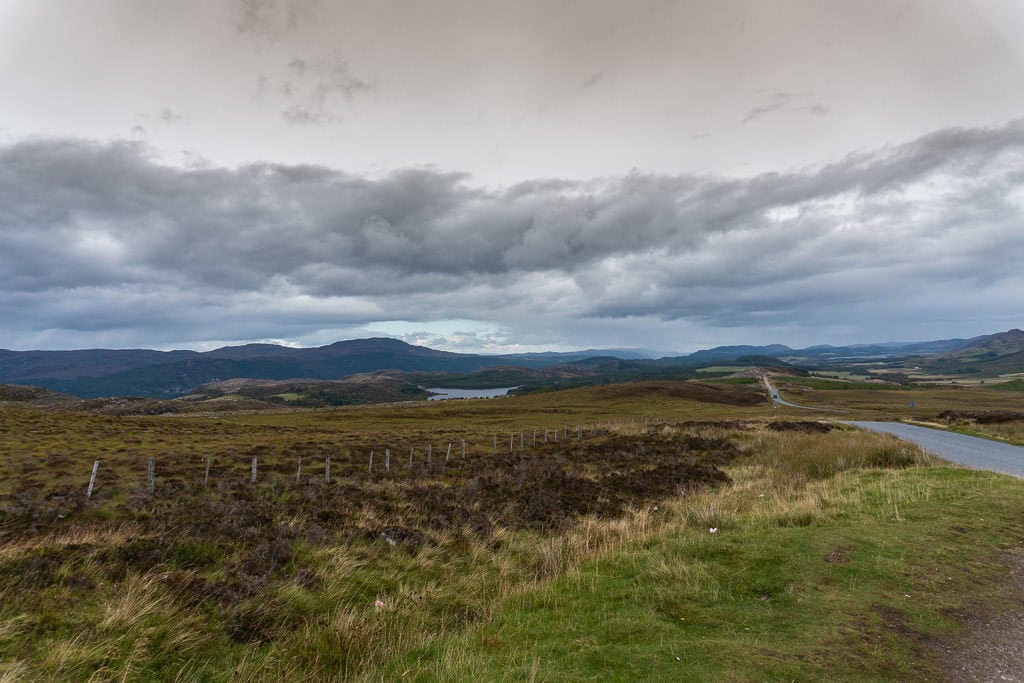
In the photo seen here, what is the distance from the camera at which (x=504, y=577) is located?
35.1ft

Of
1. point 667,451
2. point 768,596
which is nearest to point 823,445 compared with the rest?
point 667,451

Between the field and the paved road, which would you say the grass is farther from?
the paved road

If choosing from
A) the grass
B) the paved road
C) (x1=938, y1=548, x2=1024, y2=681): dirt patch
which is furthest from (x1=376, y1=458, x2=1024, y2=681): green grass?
the paved road

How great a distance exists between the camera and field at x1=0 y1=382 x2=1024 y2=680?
6.46 m

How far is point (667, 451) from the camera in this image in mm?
32625

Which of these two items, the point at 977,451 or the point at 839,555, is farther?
the point at 977,451

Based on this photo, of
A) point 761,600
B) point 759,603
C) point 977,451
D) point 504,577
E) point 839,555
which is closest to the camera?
point 759,603

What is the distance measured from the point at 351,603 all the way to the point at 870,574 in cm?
1021

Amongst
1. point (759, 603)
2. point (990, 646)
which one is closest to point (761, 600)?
point (759, 603)

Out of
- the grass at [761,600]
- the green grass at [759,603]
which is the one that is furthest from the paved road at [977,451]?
the green grass at [759,603]

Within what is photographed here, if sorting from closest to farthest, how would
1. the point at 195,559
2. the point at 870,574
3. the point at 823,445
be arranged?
1. the point at 870,574
2. the point at 195,559
3. the point at 823,445

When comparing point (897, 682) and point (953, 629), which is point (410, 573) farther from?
point (953, 629)

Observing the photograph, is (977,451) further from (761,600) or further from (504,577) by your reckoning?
(504,577)

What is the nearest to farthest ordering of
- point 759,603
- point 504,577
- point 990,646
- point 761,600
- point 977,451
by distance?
point 990,646 → point 759,603 → point 761,600 → point 504,577 → point 977,451
